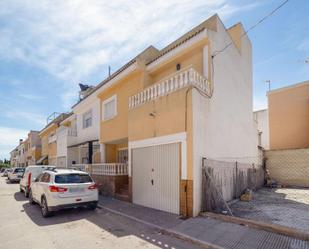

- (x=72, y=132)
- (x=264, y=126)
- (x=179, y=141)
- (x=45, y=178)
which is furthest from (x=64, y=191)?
(x=264, y=126)

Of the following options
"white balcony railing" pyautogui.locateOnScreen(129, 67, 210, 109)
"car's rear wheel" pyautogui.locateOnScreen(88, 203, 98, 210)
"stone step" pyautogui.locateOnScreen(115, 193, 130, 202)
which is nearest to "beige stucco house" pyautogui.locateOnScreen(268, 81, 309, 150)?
"white balcony railing" pyautogui.locateOnScreen(129, 67, 210, 109)

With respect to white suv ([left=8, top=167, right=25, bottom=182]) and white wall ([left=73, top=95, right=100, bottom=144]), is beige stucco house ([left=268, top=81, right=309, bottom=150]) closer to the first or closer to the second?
white wall ([left=73, top=95, right=100, bottom=144])

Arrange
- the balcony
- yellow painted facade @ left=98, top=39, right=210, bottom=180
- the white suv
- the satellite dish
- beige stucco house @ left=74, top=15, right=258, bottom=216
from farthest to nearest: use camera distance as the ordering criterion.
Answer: the satellite dish, the white suv, the balcony, yellow painted facade @ left=98, top=39, right=210, bottom=180, beige stucco house @ left=74, top=15, right=258, bottom=216

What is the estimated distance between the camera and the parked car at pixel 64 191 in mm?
8469

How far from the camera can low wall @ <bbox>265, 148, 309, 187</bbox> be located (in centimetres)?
1672

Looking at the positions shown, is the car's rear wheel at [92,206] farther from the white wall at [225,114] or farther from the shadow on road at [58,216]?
the white wall at [225,114]

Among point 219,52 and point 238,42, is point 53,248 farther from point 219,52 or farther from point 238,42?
point 238,42

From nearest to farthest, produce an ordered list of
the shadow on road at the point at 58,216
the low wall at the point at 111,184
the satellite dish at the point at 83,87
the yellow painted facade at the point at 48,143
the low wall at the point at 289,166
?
the shadow on road at the point at 58,216 → the low wall at the point at 111,184 → the low wall at the point at 289,166 → the yellow painted facade at the point at 48,143 → the satellite dish at the point at 83,87

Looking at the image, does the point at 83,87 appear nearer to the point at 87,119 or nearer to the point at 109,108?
the point at 87,119

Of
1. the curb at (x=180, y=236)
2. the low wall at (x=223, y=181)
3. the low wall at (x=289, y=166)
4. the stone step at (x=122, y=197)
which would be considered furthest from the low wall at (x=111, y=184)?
the low wall at (x=289, y=166)

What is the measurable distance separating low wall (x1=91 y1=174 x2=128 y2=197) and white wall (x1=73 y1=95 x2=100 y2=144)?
4.46 m

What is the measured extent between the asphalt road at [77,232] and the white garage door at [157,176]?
1550mm

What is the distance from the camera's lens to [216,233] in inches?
247

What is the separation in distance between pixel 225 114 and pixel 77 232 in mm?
8058
